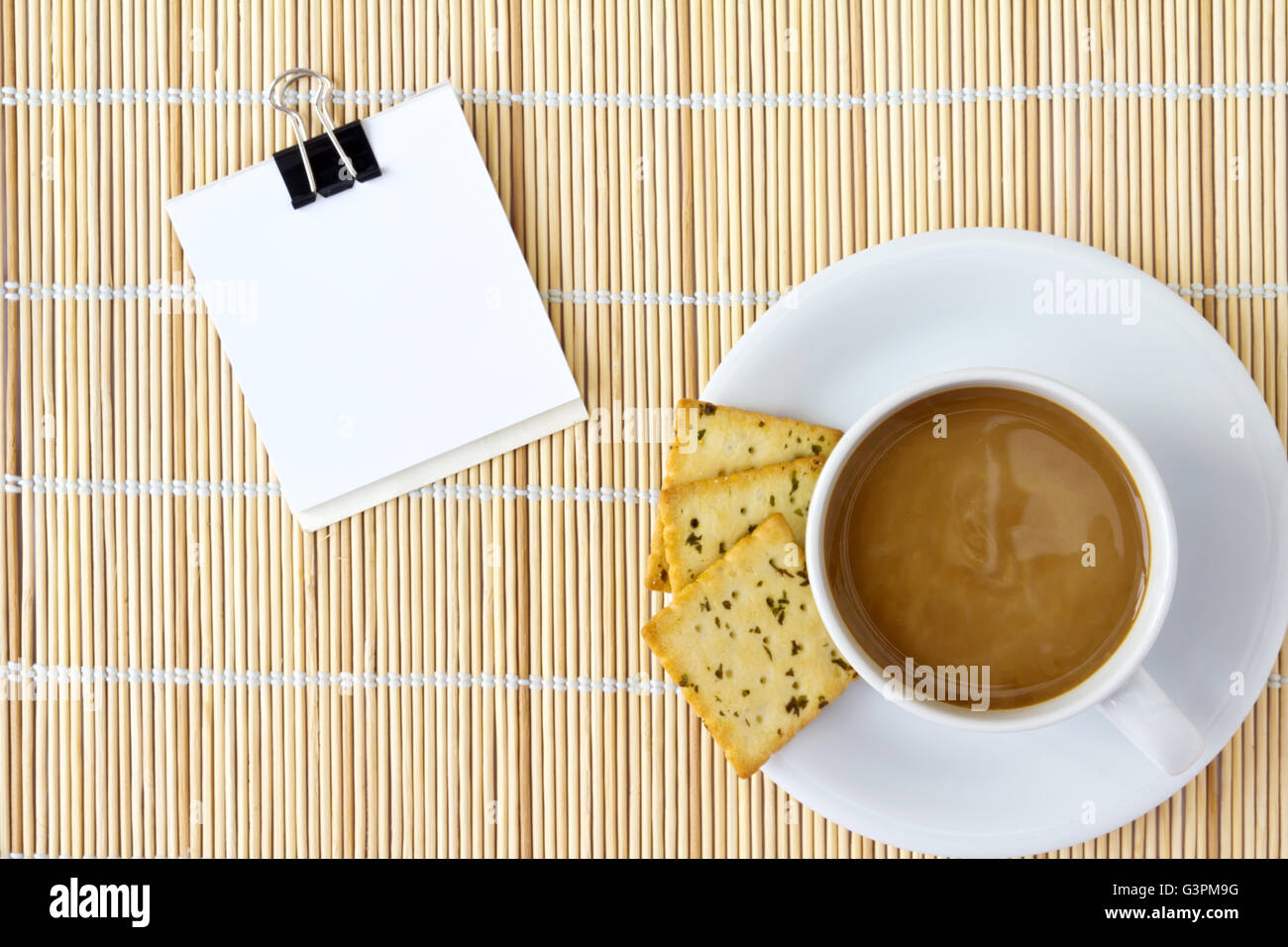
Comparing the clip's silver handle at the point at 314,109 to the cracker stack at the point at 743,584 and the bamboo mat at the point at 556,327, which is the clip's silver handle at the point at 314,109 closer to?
the bamboo mat at the point at 556,327

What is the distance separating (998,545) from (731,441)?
20 cm

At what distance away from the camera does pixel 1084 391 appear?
28.1 inches

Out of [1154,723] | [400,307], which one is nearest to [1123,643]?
[1154,723]

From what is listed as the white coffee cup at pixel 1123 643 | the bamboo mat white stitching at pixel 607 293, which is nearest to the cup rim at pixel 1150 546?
the white coffee cup at pixel 1123 643

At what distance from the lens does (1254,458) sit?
27.2 inches

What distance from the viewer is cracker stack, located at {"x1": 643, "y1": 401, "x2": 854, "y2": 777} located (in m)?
0.73

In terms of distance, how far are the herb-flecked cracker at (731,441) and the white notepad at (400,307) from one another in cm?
11

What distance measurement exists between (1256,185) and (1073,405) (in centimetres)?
36

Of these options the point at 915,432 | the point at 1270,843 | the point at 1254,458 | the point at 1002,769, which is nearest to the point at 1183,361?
the point at 1254,458

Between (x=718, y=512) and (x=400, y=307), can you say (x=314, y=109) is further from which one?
(x=718, y=512)

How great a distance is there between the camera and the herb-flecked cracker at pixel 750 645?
730 millimetres

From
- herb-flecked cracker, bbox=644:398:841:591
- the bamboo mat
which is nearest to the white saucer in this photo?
herb-flecked cracker, bbox=644:398:841:591

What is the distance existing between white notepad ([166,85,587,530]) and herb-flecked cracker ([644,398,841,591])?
11 centimetres

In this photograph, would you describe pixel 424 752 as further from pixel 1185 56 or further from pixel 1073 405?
pixel 1185 56
